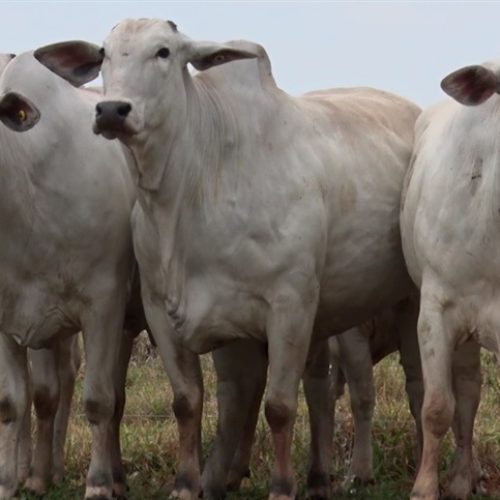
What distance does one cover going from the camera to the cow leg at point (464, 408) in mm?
10453

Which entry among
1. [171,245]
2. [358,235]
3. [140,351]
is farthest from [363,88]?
[140,351]

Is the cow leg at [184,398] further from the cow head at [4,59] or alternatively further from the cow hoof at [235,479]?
the cow head at [4,59]

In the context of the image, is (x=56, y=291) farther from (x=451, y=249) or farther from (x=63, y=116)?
(x=451, y=249)

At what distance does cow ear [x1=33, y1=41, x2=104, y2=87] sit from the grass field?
85.0 inches

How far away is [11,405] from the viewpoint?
1066 cm

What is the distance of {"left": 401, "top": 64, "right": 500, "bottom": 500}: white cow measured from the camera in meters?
9.48

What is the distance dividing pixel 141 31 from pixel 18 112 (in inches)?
28.2

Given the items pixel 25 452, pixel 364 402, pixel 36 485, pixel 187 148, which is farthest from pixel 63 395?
pixel 187 148

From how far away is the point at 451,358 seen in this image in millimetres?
9812

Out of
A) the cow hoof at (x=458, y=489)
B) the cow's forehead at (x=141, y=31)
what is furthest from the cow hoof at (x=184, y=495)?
the cow's forehead at (x=141, y=31)

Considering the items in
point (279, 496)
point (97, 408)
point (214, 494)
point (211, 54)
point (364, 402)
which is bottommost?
point (214, 494)

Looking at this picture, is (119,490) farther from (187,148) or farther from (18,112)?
(18,112)

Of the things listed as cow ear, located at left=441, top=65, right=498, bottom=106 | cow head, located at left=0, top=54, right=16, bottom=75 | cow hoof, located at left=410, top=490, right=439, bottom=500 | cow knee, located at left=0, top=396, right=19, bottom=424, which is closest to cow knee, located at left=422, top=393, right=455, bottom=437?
cow hoof, located at left=410, top=490, right=439, bottom=500

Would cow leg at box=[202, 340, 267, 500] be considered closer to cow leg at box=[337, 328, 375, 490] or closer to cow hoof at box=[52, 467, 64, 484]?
cow leg at box=[337, 328, 375, 490]
